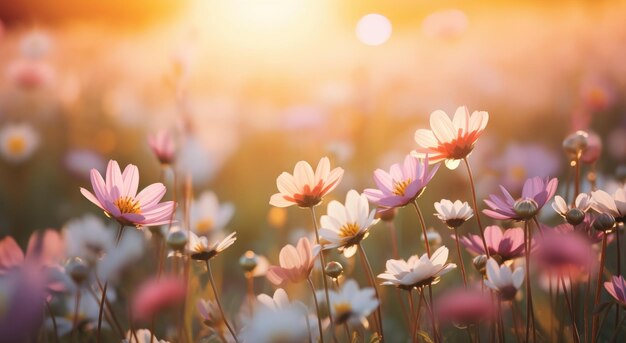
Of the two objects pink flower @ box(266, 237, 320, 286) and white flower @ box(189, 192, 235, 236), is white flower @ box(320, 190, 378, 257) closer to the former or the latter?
pink flower @ box(266, 237, 320, 286)

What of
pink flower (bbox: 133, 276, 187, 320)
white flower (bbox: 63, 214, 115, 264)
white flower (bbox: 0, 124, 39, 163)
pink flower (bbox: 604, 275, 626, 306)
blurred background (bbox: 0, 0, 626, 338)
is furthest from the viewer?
white flower (bbox: 0, 124, 39, 163)

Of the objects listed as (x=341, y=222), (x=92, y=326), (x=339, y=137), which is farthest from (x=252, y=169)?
(x=341, y=222)

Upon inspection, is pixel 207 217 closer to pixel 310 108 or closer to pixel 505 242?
pixel 505 242

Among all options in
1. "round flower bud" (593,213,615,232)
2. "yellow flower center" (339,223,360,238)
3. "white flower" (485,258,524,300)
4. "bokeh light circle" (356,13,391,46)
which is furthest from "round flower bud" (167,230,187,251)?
"bokeh light circle" (356,13,391,46)

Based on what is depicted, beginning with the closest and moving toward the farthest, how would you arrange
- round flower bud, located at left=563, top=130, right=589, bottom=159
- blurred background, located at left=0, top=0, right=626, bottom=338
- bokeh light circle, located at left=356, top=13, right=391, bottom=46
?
round flower bud, located at left=563, top=130, right=589, bottom=159 < blurred background, located at left=0, top=0, right=626, bottom=338 < bokeh light circle, located at left=356, top=13, right=391, bottom=46

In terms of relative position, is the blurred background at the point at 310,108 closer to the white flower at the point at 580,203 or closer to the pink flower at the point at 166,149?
the pink flower at the point at 166,149

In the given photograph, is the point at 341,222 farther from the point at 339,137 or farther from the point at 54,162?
the point at 54,162

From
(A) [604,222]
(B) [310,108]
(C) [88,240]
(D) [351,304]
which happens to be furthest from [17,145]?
(A) [604,222]
